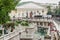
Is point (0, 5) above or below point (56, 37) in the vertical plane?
above

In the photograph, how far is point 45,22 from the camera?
189 feet

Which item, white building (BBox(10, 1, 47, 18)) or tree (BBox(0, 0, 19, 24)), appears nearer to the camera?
tree (BBox(0, 0, 19, 24))

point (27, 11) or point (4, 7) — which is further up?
point (4, 7)

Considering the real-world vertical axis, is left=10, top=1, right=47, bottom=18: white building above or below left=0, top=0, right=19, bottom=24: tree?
below

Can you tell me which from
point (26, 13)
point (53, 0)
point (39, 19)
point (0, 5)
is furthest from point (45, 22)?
point (53, 0)

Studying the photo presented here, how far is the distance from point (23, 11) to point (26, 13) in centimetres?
297

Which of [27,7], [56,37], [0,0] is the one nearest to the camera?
[0,0]

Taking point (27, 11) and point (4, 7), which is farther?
point (27, 11)

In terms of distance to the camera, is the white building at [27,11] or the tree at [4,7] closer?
the tree at [4,7]

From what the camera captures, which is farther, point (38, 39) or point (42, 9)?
point (42, 9)

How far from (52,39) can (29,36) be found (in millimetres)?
2303

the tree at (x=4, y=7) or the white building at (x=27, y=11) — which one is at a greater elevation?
the tree at (x=4, y=7)

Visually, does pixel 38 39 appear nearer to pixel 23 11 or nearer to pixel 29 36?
pixel 29 36

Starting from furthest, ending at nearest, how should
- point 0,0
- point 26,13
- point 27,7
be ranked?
point 27,7, point 26,13, point 0,0
